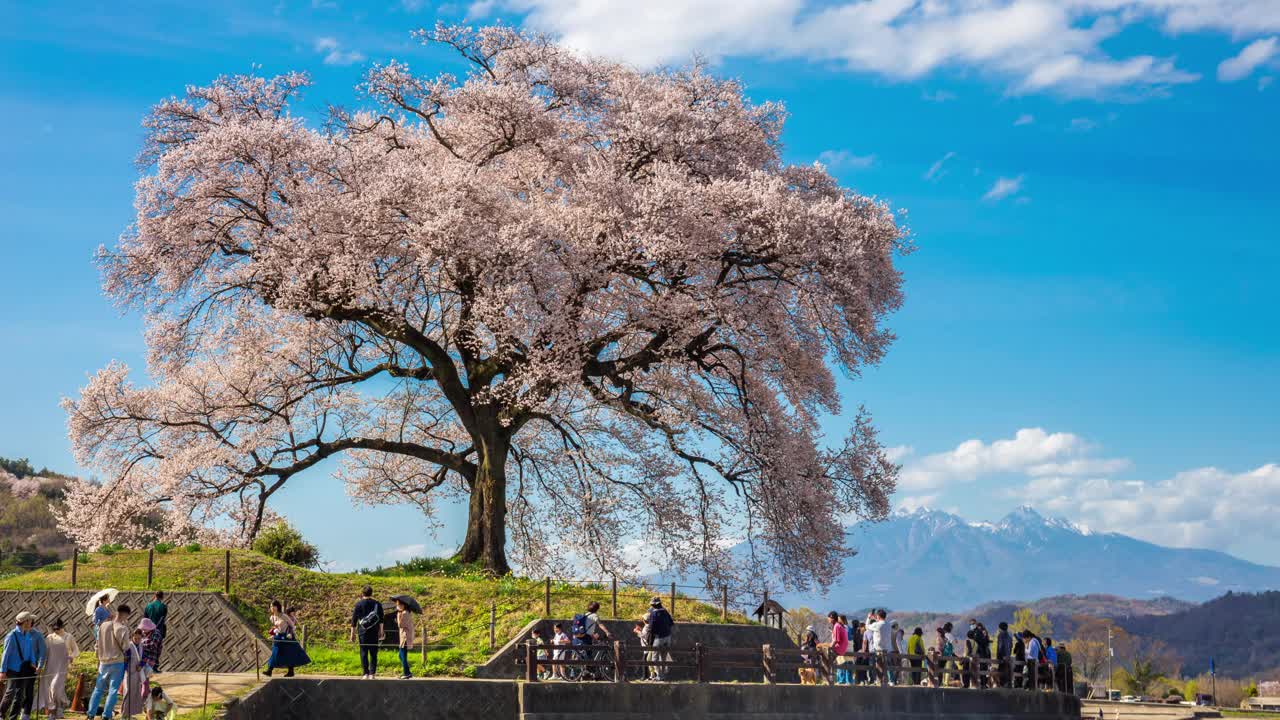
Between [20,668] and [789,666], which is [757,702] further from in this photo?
[20,668]

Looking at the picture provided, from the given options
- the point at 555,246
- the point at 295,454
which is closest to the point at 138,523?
the point at 295,454

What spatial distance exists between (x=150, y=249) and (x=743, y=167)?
17494 millimetres

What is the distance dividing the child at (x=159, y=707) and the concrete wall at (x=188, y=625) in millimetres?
5982

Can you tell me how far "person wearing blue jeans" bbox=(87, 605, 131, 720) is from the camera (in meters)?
20.5

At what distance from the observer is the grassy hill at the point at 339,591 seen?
31.3 meters

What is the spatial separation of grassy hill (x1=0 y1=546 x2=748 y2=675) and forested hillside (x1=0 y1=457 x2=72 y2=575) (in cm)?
3652

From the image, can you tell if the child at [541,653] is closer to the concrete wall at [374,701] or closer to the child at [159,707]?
the concrete wall at [374,701]

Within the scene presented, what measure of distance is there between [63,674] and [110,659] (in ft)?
2.41

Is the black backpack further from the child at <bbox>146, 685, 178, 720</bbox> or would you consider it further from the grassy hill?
the child at <bbox>146, 685, 178, 720</bbox>

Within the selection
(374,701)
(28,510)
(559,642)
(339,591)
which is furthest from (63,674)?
(28,510)

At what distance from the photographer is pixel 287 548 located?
37.7 metres

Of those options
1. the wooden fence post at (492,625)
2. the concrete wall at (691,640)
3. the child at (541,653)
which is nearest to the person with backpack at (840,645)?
the concrete wall at (691,640)

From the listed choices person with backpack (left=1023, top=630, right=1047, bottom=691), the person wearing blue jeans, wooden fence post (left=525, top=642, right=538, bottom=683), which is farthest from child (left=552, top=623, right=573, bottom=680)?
person with backpack (left=1023, top=630, right=1047, bottom=691)

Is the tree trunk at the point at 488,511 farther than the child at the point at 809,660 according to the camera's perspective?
Yes
